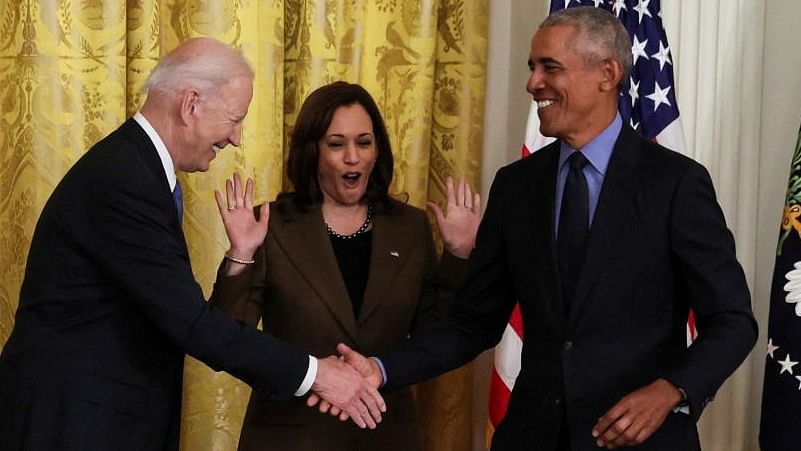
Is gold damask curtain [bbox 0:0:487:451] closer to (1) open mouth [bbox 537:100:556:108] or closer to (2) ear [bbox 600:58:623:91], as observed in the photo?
(1) open mouth [bbox 537:100:556:108]

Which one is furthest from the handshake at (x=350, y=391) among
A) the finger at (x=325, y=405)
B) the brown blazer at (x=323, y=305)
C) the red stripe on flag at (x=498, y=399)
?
the red stripe on flag at (x=498, y=399)

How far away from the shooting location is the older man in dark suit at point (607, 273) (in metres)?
2.44

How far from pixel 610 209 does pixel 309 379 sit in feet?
2.84

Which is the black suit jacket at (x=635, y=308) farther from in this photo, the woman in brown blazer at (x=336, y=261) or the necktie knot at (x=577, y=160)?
the woman in brown blazer at (x=336, y=261)

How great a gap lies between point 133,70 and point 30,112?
367 millimetres

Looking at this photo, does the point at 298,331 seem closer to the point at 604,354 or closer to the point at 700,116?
the point at 604,354

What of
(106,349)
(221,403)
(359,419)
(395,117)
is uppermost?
(395,117)

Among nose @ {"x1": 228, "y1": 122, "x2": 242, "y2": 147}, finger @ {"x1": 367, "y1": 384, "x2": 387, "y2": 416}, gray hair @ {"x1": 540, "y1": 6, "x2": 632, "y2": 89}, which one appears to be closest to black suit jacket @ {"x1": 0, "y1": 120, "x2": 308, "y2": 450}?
nose @ {"x1": 228, "y1": 122, "x2": 242, "y2": 147}

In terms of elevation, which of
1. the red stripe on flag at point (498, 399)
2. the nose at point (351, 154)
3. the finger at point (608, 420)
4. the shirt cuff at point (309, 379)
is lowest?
the red stripe on flag at point (498, 399)

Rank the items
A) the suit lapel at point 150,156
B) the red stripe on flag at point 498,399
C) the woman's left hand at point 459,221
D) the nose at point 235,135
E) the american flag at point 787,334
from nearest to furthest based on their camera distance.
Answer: the suit lapel at point 150,156 → the nose at point 235,135 → the woman's left hand at point 459,221 → the american flag at point 787,334 → the red stripe on flag at point 498,399

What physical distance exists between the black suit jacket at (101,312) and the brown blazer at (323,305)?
480mm

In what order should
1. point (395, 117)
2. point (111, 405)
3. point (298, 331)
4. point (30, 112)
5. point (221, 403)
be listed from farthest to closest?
1. point (395, 117)
2. point (221, 403)
3. point (30, 112)
4. point (298, 331)
5. point (111, 405)

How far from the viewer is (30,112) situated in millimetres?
3816

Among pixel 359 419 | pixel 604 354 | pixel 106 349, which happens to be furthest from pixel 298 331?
pixel 604 354
